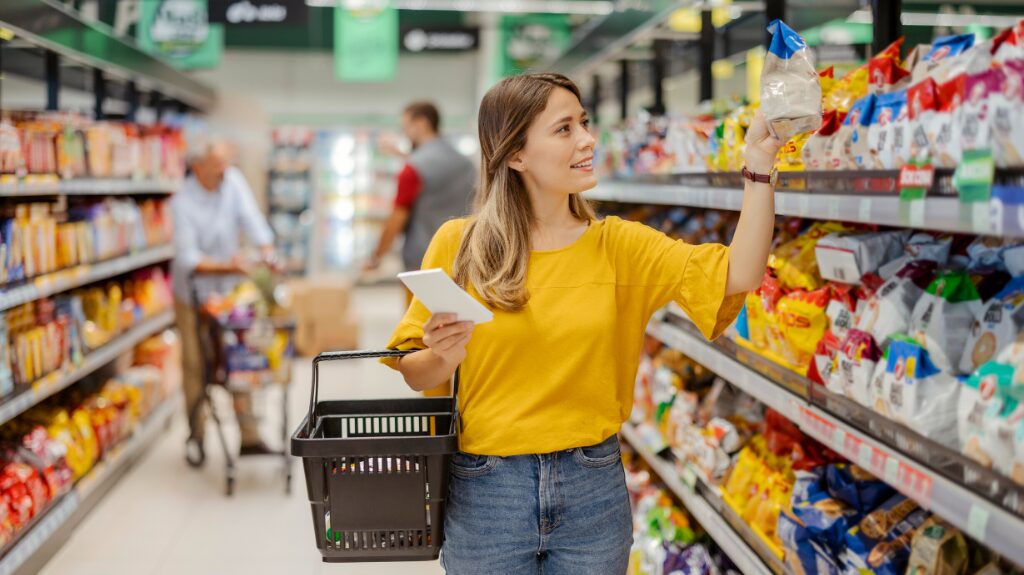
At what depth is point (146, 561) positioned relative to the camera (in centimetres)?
418

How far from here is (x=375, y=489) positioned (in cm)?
190

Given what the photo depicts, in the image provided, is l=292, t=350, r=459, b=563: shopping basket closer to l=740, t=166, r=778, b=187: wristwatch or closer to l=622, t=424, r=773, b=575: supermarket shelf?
l=740, t=166, r=778, b=187: wristwatch

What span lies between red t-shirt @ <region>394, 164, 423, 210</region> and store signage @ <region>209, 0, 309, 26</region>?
2129mm

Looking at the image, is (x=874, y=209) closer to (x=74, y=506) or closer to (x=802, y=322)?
(x=802, y=322)

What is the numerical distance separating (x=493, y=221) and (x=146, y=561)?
9.67 ft

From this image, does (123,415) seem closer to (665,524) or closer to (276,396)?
(276,396)

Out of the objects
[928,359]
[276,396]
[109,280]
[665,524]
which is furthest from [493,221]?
[276,396]

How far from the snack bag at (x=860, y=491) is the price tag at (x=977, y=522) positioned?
2.74 feet

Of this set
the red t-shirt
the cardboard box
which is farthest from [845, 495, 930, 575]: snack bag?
the cardboard box

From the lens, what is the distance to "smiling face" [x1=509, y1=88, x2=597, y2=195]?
1961 millimetres

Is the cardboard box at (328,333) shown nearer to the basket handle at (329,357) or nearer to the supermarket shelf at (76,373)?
the supermarket shelf at (76,373)

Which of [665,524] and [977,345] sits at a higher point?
[977,345]

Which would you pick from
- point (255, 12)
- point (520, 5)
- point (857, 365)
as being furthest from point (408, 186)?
point (520, 5)

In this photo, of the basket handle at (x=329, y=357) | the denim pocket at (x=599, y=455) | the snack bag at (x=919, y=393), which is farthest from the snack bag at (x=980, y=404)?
the basket handle at (x=329, y=357)
